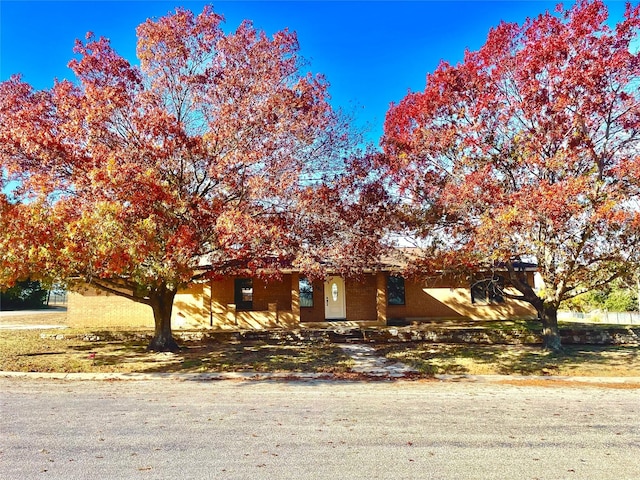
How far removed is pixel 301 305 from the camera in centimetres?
2297

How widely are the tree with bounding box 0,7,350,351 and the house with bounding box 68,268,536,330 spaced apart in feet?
23.8

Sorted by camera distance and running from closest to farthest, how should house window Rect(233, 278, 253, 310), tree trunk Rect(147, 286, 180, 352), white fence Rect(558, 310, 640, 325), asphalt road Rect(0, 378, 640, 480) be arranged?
A: asphalt road Rect(0, 378, 640, 480) < tree trunk Rect(147, 286, 180, 352) < house window Rect(233, 278, 253, 310) < white fence Rect(558, 310, 640, 325)

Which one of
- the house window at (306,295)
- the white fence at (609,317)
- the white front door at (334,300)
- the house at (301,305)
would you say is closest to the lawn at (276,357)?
the house at (301,305)

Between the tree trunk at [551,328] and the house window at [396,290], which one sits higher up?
the house window at [396,290]

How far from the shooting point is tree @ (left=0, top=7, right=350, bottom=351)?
34.8ft

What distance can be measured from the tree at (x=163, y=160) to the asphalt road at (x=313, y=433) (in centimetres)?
323

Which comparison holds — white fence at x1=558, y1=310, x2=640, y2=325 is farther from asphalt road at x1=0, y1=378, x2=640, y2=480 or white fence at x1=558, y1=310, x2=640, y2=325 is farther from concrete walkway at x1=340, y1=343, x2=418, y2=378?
asphalt road at x1=0, y1=378, x2=640, y2=480

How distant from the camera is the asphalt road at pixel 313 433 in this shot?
5.08m

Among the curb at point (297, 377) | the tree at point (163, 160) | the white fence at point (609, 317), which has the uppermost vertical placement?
the tree at point (163, 160)

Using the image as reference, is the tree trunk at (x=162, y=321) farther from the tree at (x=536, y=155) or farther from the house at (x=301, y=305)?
the tree at (x=536, y=155)

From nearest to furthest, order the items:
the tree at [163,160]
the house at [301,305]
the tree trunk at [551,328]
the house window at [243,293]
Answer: the tree at [163,160] → the tree trunk at [551,328] → the house at [301,305] → the house window at [243,293]

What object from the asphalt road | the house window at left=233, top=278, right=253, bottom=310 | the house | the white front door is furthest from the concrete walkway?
the house window at left=233, top=278, right=253, bottom=310

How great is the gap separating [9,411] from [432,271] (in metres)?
12.0

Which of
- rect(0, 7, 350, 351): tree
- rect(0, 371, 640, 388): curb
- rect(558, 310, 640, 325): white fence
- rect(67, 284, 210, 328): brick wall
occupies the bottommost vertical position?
rect(0, 371, 640, 388): curb
